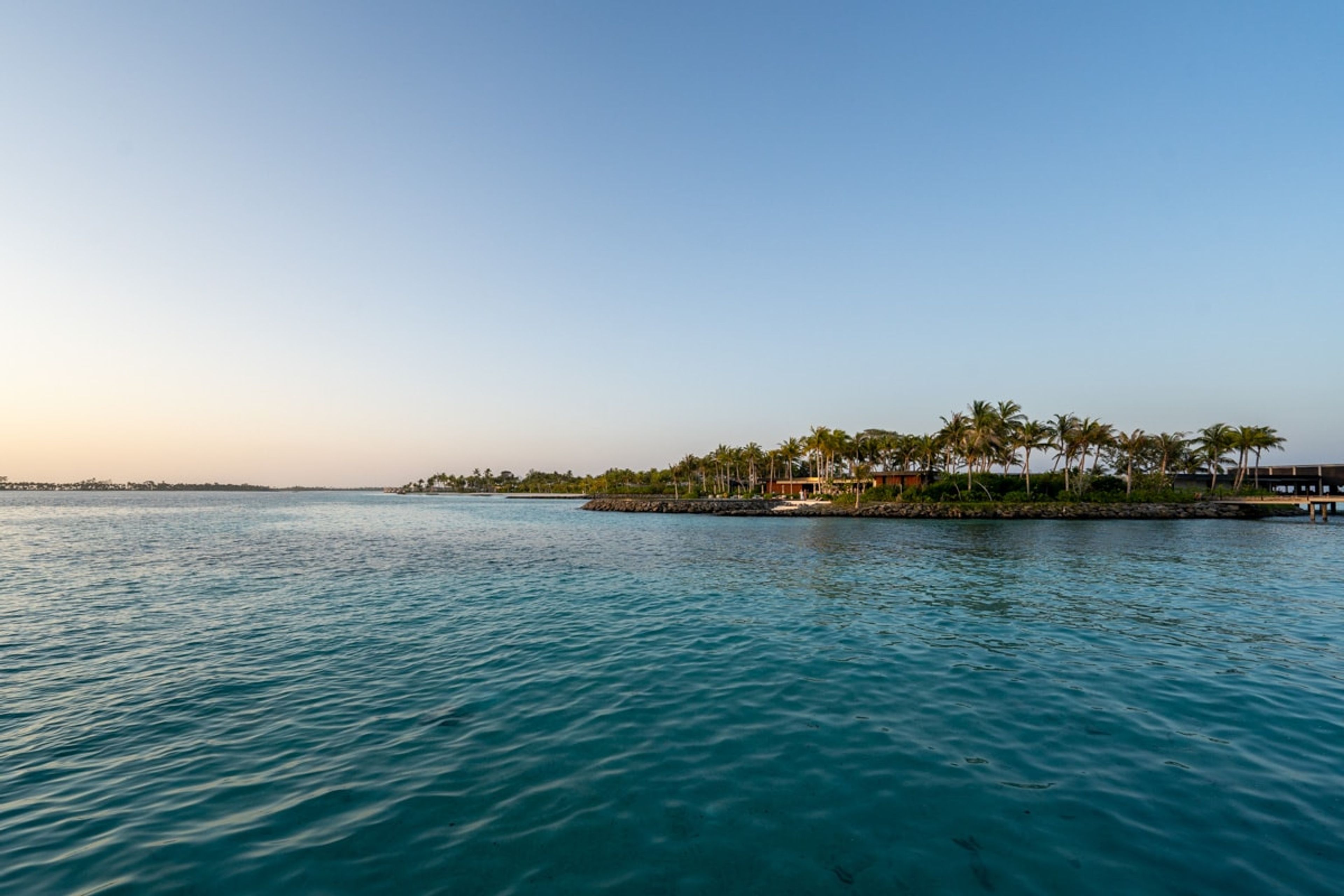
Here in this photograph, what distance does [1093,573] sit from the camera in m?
29.3

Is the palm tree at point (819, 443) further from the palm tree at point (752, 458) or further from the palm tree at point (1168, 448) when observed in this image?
the palm tree at point (1168, 448)

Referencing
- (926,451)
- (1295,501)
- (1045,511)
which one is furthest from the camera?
(926,451)

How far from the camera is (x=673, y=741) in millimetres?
9539

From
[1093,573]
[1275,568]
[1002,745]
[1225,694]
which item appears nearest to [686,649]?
[1002,745]

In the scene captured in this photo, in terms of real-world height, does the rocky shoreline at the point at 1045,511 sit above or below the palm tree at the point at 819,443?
below

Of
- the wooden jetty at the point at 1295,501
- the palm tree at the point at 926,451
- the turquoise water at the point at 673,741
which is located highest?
the palm tree at the point at 926,451

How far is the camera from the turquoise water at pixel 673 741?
6277 millimetres

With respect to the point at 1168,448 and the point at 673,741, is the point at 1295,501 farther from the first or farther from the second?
the point at 673,741

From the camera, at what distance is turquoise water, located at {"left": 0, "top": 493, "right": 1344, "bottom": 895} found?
628 centimetres

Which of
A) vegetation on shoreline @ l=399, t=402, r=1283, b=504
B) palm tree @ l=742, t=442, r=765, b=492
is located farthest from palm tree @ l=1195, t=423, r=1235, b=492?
palm tree @ l=742, t=442, r=765, b=492

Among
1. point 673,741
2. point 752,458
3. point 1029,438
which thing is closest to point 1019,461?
point 1029,438

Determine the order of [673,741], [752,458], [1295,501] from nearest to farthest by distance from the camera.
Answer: [673,741] < [1295,501] < [752,458]

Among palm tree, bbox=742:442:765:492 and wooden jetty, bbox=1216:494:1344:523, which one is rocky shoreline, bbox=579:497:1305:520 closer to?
wooden jetty, bbox=1216:494:1344:523

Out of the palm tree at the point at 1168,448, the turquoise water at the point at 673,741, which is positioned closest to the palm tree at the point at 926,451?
the palm tree at the point at 1168,448
